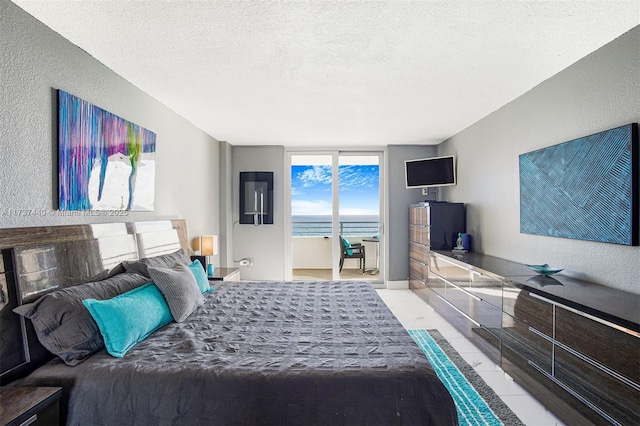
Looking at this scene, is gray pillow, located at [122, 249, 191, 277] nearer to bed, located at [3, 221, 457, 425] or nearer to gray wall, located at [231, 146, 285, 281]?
bed, located at [3, 221, 457, 425]

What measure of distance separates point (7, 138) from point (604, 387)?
3531 millimetres

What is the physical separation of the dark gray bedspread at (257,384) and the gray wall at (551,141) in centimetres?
172

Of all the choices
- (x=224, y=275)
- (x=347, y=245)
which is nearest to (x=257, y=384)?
(x=224, y=275)

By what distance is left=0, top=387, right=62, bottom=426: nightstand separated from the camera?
4.59 ft

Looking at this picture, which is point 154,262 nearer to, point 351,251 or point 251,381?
point 251,381

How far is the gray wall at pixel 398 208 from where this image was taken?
6.17 m

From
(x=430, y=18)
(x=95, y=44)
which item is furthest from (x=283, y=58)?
(x=95, y=44)

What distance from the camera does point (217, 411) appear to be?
1575 mm

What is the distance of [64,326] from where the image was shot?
1845mm

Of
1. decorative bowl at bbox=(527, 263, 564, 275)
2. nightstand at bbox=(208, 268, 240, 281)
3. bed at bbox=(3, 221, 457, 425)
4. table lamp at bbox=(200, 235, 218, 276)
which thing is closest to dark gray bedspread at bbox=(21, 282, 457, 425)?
bed at bbox=(3, 221, 457, 425)

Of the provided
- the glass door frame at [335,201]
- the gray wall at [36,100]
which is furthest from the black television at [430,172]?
the gray wall at [36,100]

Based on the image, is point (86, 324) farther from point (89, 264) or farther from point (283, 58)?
point (283, 58)

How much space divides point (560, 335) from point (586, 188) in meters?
1.19

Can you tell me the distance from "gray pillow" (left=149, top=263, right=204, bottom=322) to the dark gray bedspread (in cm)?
38
